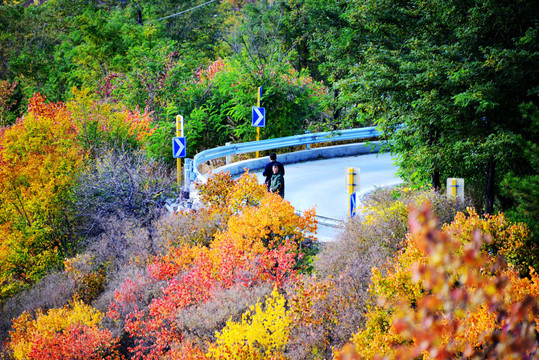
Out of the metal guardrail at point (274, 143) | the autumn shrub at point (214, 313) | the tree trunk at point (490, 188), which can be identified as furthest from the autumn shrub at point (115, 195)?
the tree trunk at point (490, 188)

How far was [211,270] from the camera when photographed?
8.55 m

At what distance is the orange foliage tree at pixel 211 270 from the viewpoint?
807cm

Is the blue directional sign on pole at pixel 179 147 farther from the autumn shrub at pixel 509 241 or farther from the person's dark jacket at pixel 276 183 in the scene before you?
the autumn shrub at pixel 509 241

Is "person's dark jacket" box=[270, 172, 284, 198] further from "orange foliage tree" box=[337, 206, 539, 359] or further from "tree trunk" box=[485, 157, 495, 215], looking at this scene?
"orange foliage tree" box=[337, 206, 539, 359]

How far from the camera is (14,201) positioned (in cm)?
1459

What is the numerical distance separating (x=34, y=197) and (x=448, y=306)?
13557 mm

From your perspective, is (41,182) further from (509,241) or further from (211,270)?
(509,241)

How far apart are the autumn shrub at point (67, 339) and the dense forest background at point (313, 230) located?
34 mm

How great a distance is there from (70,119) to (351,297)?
12.0 meters

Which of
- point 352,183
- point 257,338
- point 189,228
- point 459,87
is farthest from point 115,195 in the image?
point 459,87

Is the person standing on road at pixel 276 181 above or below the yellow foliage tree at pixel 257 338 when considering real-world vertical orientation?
above

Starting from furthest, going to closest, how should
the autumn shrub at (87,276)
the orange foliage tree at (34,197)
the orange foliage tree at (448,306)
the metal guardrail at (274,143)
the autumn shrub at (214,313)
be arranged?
the metal guardrail at (274,143) < the orange foliage tree at (34,197) < the autumn shrub at (87,276) < the autumn shrub at (214,313) < the orange foliage tree at (448,306)

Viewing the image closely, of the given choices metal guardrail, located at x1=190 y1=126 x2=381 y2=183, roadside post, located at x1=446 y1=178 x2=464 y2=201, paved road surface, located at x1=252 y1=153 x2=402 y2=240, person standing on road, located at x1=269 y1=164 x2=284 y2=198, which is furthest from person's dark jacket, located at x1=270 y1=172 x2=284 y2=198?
metal guardrail, located at x1=190 y1=126 x2=381 y2=183

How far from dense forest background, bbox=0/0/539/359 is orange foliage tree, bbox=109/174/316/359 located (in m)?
0.04
